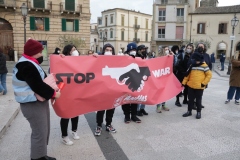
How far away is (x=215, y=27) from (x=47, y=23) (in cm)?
2837

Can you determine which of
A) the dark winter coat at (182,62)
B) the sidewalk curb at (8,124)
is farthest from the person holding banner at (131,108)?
the sidewalk curb at (8,124)

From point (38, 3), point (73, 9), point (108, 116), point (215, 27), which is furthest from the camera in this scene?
point (215, 27)

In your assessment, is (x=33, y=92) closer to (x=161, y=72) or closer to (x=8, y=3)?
(x=161, y=72)

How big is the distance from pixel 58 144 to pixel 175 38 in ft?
129

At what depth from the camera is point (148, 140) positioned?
3998 mm

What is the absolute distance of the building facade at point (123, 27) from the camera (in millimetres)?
55453

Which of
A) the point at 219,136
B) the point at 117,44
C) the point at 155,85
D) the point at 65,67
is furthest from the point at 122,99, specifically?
the point at 117,44

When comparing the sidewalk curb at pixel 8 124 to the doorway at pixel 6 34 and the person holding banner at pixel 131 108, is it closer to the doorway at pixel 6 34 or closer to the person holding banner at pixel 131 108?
the person holding banner at pixel 131 108

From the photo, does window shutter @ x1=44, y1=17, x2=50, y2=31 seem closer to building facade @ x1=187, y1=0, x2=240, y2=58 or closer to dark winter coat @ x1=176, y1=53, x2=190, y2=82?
dark winter coat @ x1=176, y1=53, x2=190, y2=82

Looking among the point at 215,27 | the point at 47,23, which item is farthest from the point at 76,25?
the point at 215,27

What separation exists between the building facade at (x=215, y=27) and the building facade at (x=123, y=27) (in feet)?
70.3

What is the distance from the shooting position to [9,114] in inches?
204

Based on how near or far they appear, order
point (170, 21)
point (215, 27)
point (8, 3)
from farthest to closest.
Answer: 1. point (170, 21)
2. point (215, 27)
3. point (8, 3)

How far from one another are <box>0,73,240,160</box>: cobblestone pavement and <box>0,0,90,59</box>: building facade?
21555 millimetres
